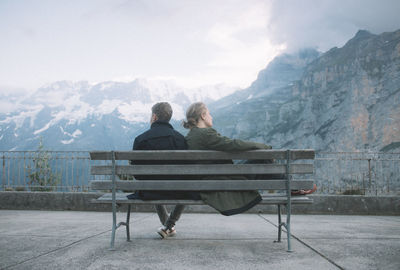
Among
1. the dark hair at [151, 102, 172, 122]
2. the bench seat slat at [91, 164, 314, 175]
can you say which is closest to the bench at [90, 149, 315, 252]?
the bench seat slat at [91, 164, 314, 175]

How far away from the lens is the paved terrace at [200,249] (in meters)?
2.98

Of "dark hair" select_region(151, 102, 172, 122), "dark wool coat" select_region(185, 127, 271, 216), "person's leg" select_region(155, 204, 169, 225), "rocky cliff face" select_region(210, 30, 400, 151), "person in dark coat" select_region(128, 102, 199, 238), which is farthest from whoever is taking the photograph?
"rocky cliff face" select_region(210, 30, 400, 151)

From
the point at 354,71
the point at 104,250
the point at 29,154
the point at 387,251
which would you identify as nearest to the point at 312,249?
the point at 387,251

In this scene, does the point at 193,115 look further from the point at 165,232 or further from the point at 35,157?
the point at 35,157

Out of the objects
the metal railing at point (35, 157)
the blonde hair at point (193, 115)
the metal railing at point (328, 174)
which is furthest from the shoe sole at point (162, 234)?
the metal railing at point (328, 174)

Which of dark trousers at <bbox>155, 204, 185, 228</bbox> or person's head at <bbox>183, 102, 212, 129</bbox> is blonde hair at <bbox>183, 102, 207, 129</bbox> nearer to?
person's head at <bbox>183, 102, 212, 129</bbox>

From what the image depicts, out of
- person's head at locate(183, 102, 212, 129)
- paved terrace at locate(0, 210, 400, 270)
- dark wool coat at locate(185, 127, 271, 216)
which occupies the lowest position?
paved terrace at locate(0, 210, 400, 270)

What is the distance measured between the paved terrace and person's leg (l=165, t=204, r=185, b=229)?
0.21 meters

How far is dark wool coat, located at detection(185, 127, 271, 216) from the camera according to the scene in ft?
11.5

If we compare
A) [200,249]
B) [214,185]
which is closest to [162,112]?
[214,185]

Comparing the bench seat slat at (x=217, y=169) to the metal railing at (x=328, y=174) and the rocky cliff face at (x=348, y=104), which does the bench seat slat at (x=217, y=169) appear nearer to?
the metal railing at (x=328, y=174)

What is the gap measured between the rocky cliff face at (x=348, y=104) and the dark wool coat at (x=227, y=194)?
114m

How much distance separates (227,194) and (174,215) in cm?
91

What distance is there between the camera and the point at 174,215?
419 cm
